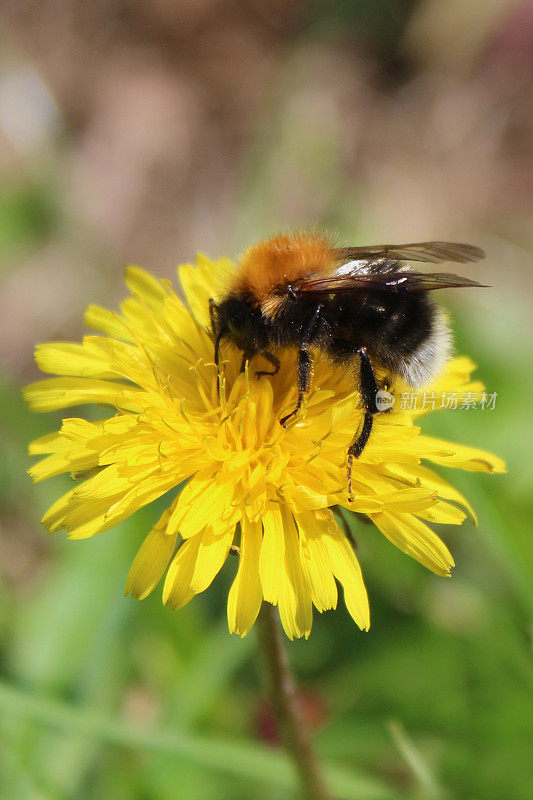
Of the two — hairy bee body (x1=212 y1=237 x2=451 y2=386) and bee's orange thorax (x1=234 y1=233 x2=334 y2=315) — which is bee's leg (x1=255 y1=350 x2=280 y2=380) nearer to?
hairy bee body (x1=212 y1=237 x2=451 y2=386)

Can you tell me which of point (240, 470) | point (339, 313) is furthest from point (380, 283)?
point (240, 470)

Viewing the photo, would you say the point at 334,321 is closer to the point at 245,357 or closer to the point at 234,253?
the point at 245,357

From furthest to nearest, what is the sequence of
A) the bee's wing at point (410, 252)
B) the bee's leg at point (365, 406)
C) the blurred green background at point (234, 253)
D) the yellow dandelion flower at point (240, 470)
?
the blurred green background at point (234, 253) → the bee's wing at point (410, 252) → the bee's leg at point (365, 406) → the yellow dandelion flower at point (240, 470)

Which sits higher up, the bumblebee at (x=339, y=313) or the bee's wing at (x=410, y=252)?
the bee's wing at (x=410, y=252)

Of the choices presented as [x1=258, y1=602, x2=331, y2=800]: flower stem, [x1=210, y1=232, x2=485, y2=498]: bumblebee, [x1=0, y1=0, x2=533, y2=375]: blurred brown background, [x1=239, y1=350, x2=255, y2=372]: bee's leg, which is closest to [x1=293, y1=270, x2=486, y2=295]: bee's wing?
[x1=210, y1=232, x2=485, y2=498]: bumblebee

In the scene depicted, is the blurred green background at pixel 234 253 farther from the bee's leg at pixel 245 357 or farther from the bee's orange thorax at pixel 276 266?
the bee's orange thorax at pixel 276 266

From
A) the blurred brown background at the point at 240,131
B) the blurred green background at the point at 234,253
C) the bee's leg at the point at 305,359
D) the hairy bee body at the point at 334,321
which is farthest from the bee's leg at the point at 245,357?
the blurred brown background at the point at 240,131
